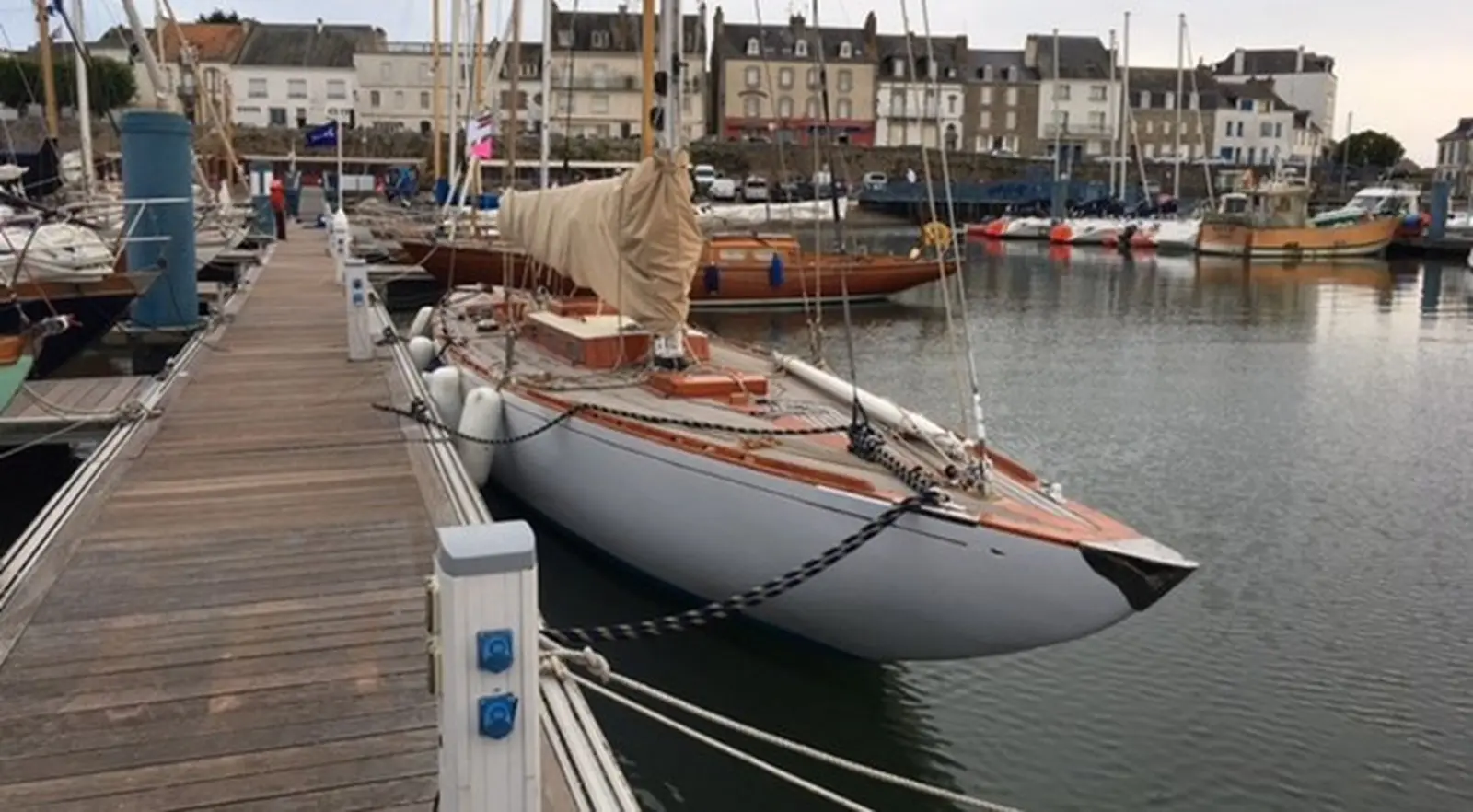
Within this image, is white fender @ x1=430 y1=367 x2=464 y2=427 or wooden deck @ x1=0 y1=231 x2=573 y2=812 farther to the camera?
white fender @ x1=430 y1=367 x2=464 y2=427

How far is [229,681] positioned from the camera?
5.64 m

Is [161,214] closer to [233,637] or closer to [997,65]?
[233,637]

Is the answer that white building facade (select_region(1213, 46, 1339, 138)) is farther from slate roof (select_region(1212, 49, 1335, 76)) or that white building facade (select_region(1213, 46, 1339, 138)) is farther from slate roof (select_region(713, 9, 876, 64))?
slate roof (select_region(713, 9, 876, 64))

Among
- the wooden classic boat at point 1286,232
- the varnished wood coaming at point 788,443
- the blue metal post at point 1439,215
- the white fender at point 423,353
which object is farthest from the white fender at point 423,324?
the blue metal post at point 1439,215

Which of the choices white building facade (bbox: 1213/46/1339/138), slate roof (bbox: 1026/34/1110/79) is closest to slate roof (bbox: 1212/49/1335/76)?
white building facade (bbox: 1213/46/1339/138)

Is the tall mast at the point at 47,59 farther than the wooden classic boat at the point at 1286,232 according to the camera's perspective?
No

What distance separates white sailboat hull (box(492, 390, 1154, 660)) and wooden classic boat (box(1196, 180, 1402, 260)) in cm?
5375

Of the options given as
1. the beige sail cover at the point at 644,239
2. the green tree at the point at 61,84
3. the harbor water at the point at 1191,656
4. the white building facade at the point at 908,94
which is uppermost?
the white building facade at the point at 908,94

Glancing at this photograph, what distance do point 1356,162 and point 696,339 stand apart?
116249 millimetres

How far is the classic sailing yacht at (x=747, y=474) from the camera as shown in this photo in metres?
7.51

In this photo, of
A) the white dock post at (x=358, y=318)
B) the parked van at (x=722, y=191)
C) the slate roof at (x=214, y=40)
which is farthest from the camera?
the slate roof at (x=214, y=40)

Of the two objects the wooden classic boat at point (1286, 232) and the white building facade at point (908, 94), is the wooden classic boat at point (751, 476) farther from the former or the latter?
the white building facade at point (908, 94)

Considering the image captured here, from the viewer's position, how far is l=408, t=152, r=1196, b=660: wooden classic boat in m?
7.51

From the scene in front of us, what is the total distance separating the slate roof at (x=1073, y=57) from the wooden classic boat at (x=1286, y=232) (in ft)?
138
